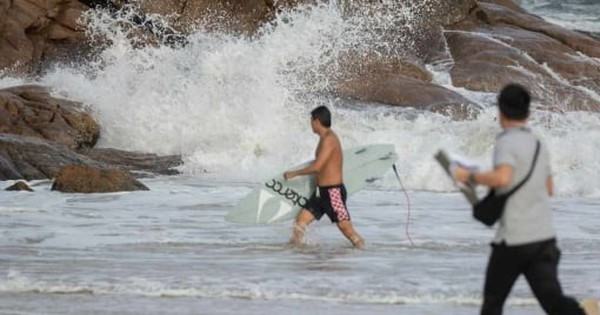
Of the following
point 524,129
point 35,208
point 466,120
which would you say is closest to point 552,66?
point 466,120

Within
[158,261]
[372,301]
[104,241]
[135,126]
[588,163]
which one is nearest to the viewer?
[372,301]

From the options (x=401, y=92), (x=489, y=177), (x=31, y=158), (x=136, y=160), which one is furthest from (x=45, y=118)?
(x=489, y=177)

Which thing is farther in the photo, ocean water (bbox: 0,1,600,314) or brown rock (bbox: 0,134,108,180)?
brown rock (bbox: 0,134,108,180)

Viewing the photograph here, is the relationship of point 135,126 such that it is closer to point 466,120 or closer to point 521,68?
point 466,120

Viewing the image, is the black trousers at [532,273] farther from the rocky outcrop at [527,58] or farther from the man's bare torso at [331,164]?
the rocky outcrop at [527,58]

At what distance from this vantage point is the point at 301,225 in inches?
439

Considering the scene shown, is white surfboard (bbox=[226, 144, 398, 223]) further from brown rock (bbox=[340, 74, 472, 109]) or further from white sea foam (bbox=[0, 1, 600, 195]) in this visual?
brown rock (bbox=[340, 74, 472, 109])

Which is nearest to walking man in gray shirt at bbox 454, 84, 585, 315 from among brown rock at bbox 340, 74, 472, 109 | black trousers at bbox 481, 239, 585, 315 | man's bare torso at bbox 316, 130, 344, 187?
black trousers at bbox 481, 239, 585, 315

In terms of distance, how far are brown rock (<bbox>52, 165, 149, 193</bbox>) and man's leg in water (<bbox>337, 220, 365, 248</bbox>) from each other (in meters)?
4.86

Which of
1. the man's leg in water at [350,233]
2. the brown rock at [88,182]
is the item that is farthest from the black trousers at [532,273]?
the brown rock at [88,182]

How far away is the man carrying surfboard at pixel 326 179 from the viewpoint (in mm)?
10703

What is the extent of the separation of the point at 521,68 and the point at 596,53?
2832mm

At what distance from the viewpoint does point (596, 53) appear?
26.7 m

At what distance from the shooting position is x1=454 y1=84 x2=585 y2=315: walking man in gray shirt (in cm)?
602
